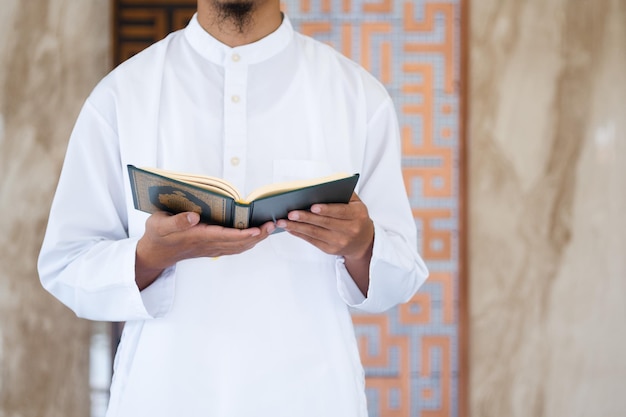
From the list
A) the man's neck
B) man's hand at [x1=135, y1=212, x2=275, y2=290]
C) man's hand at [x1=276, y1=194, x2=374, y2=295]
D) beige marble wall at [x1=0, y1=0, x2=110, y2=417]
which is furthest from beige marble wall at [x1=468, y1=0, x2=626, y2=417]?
man's hand at [x1=135, y1=212, x2=275, y2=290]

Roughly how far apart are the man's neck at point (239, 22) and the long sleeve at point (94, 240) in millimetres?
333

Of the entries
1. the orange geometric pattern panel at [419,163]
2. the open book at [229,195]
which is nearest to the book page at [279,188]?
the open book at [229,195]

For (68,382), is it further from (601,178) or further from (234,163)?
(601,178)

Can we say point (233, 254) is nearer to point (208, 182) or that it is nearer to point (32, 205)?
point (208, 182)

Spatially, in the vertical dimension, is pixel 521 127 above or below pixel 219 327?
above

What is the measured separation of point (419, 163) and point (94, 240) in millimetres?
1659

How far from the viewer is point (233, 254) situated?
1.37 meters

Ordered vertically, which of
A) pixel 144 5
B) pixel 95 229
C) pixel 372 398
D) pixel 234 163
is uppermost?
pixel 144 5

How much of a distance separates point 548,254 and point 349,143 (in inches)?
63.3

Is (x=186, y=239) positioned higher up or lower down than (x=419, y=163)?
lower down

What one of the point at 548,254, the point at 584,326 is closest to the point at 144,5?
the point at 548,254

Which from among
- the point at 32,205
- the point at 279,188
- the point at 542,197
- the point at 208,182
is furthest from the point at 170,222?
the point at 542,197

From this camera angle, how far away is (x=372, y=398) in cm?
281

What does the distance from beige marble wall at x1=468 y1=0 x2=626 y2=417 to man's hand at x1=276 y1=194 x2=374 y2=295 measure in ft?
5.13
